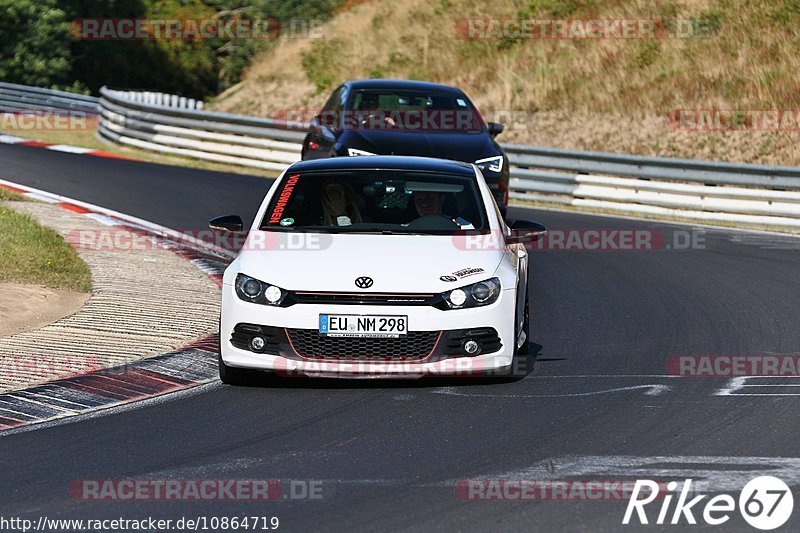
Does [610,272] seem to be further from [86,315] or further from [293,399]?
[293,399]

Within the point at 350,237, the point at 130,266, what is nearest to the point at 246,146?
the point at 130,266

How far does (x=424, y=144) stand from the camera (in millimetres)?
16125

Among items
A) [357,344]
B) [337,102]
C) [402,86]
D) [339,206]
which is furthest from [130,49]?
[357,344]

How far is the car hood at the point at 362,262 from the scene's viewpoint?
8656mm

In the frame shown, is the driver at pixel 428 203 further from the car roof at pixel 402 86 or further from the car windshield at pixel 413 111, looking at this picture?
the car roof at pixel 402 86

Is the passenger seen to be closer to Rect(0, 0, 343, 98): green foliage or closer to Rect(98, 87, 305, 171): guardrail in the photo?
Rect(98, 87, 305, 171): guardrail

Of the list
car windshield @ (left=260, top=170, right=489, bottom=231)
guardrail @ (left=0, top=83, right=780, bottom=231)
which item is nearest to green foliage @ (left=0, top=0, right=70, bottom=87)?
guardrail @ (left=0, top=83, right=780, bottom=231)

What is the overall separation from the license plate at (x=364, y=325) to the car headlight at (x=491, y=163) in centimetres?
776

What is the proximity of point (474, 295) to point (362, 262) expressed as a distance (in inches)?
29.0

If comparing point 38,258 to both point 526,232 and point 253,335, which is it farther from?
point 526,232

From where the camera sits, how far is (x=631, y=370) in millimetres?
9789

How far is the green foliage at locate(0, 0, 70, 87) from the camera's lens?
52.3 metres

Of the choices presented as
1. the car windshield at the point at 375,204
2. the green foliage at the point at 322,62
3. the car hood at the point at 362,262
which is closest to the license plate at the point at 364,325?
the car hood at the point at 362,262

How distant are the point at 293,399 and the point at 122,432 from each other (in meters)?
1.28
